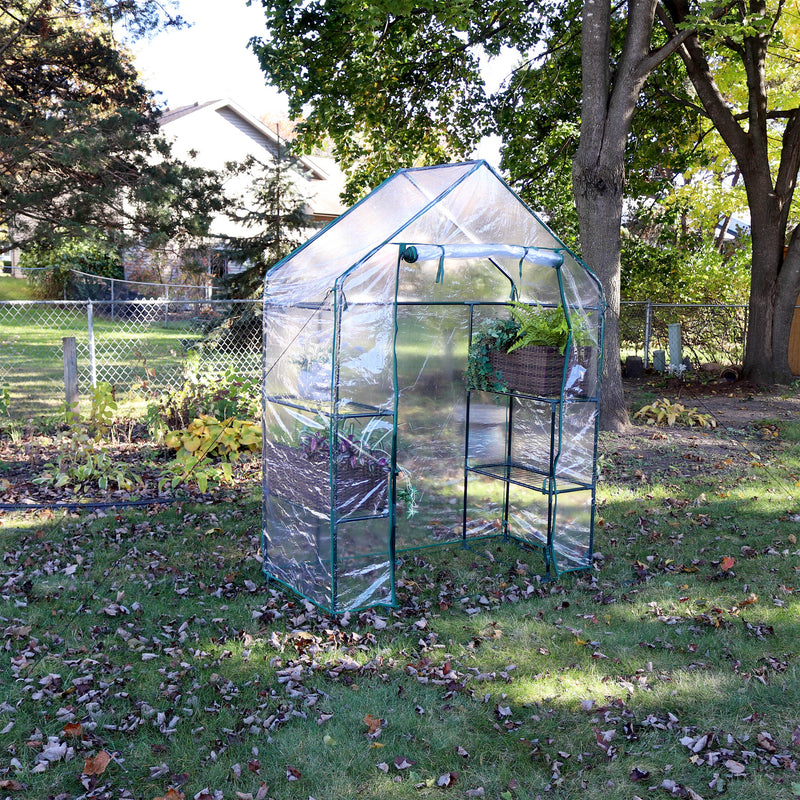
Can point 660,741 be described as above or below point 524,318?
below

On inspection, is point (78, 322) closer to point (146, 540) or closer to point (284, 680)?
point (146, 540)

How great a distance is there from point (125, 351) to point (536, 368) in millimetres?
11655

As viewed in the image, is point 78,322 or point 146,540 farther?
point 78,322

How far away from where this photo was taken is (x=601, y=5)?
8.76 meters

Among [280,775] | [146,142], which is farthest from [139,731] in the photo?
[146,142]

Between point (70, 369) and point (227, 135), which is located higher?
point (227, 135)

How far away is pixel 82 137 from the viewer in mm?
10180

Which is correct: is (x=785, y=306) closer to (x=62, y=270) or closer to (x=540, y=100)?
(x=540, y=100)

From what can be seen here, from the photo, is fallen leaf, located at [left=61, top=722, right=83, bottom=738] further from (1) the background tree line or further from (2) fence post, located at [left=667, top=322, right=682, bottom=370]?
(2) fence post, located at [left=667, top=322, right=682, bottom=370]

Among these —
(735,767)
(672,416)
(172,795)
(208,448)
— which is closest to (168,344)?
(208,448)

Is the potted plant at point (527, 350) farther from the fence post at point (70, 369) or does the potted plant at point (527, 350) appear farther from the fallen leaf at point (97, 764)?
the fence post at point (70, 369)

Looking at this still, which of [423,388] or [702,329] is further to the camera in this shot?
[702,329]

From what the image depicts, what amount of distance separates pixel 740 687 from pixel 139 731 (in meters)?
2.88

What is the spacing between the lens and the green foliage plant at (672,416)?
9.96 m
